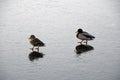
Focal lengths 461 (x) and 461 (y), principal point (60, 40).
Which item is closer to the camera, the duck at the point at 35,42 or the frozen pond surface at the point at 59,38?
the frozen pond surface at the point at 59,38

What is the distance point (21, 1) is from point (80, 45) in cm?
724

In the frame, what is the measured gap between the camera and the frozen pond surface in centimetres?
1418

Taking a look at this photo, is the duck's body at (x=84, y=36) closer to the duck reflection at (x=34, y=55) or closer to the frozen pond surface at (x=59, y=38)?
the frozen pond surface at (x=59, y=38)

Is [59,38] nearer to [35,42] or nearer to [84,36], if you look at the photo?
[84,36]

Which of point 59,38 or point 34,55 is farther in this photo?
point 59,38

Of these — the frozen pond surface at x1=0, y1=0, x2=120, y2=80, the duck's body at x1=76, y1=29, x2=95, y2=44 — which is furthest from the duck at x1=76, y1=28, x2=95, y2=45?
the frozen pond surface at x1=0, y1=0, x2=120, y2=80

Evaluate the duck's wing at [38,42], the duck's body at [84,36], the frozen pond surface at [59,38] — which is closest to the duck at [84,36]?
the duck's body at [84,36]

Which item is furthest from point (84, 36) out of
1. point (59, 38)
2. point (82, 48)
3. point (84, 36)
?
point (59, 38)

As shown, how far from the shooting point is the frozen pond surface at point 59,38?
1418 centimetres

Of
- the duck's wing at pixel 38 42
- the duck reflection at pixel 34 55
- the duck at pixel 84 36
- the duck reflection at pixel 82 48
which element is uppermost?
the duck at pixel 84 36

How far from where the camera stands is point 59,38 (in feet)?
57.2

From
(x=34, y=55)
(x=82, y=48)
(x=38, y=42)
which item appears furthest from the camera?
(x=82, y=48)

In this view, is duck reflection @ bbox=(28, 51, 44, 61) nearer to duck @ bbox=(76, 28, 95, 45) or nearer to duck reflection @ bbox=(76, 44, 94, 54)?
duck reflection @ bbox=(76, 44, 94, 54)

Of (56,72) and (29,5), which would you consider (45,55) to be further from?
(29,5)
